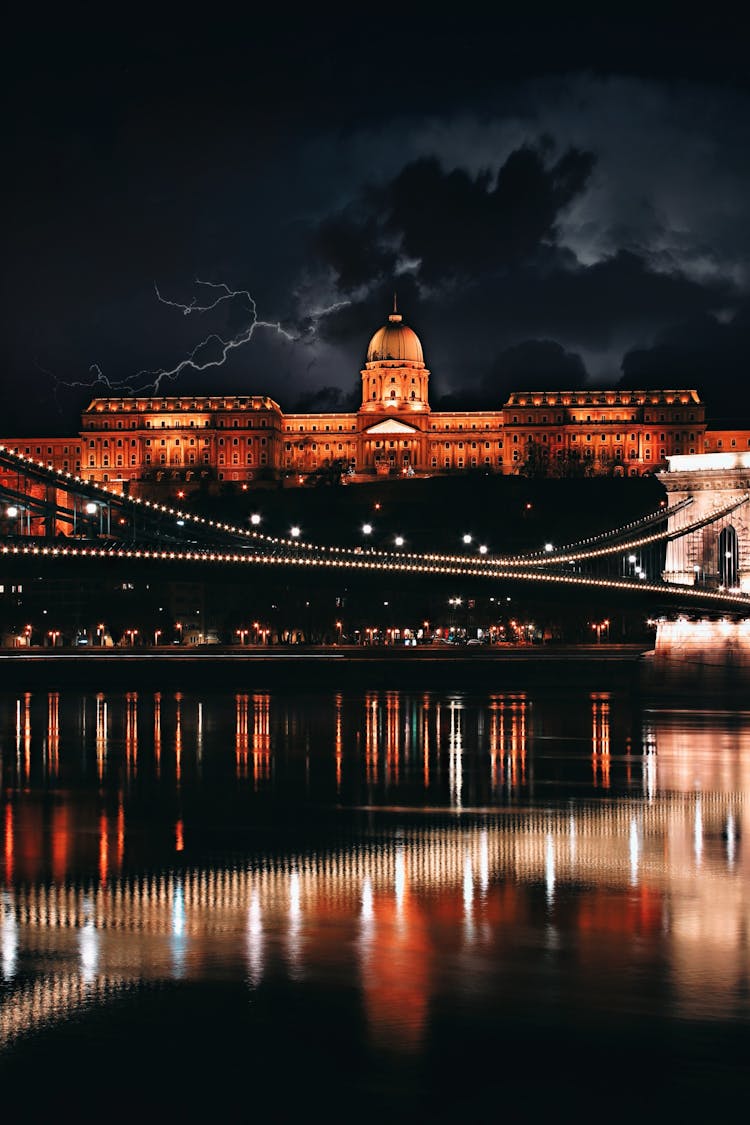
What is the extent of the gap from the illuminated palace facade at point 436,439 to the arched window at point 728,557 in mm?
120896

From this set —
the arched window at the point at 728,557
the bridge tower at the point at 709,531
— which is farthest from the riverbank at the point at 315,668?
the arched window at the point at 728,557

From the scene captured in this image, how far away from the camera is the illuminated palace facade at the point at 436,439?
7525 inches

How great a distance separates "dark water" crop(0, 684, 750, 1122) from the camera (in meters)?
10.9

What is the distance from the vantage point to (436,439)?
194 metres

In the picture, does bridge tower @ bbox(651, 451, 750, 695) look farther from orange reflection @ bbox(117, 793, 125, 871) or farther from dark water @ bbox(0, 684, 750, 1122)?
orange reflection @ bbox(117, 793, 125, 871)

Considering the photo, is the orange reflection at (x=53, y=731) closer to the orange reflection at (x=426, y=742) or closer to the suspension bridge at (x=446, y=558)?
the suspension bridge at (x=446, y=558)

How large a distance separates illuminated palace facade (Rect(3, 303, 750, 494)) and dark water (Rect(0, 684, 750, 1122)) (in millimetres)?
162552

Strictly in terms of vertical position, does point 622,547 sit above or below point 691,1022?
above

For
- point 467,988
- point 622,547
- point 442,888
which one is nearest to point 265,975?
point 467,988

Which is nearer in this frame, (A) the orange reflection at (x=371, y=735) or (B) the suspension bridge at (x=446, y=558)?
(A) the orange reflection at (x=371, y=735)

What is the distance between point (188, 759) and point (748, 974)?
738 inches

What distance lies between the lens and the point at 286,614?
11525cm

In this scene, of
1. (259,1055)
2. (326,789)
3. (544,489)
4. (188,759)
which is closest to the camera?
(259,1055)

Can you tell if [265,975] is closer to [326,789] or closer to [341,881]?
[341,881]
